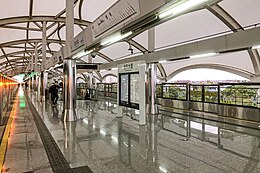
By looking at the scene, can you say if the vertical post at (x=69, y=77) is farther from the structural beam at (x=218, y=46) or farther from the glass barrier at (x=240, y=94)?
the glass barrier at (x=240, y=94)

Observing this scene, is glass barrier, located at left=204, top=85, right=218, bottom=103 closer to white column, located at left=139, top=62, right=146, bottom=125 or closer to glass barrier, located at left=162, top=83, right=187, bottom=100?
glass barrier, located at left=162, top=83, right=187, bottom=100

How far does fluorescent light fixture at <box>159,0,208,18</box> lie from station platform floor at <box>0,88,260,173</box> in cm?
238

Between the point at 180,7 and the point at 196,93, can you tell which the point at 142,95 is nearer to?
the point at 180,7


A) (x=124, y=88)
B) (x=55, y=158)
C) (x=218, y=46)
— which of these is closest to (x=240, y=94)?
(x=218, y=46)

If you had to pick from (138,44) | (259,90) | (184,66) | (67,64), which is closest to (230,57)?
(184,66)

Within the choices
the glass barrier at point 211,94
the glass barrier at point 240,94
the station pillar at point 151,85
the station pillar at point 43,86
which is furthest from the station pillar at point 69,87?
the station pillar at point 43,86

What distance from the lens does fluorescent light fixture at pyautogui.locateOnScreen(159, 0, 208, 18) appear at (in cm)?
269

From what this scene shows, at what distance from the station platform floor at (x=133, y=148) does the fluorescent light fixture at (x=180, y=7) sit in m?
2.38

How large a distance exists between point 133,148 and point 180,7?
3.06 metres

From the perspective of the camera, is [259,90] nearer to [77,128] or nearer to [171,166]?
[171,166]

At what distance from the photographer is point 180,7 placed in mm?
2859

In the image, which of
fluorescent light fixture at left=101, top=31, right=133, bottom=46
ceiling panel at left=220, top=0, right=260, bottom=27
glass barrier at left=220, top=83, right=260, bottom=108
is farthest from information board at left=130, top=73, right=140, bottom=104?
ceiling panel at left=220, top=0, right=260, bottom=27

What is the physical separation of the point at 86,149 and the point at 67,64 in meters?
4.64

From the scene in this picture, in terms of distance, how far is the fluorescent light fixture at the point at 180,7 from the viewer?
2686 mm
